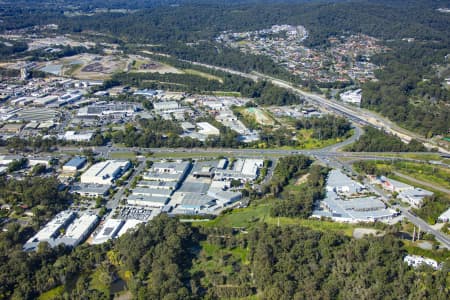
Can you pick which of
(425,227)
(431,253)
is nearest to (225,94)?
(425,227)

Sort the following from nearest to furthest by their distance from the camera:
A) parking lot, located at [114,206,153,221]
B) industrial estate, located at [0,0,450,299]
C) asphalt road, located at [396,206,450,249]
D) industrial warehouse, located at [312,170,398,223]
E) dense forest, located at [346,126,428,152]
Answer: industrial estate, located at [0,0,450,299] → asphalt road, located at [396,206,450,249] → industrial warehouse, located at [312,170,398,223] → parking lot, located at [114,206,153,221] → dense forest, located at [346,126,428,152]

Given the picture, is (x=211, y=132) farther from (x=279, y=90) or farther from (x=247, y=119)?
(x=279, y=90)

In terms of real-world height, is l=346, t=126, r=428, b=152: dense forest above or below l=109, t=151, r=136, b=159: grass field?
above

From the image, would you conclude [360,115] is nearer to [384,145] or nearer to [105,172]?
[384,145]

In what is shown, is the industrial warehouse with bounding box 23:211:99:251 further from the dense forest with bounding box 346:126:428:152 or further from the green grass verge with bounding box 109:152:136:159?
the dense forest with bounding box 346:126:428:152

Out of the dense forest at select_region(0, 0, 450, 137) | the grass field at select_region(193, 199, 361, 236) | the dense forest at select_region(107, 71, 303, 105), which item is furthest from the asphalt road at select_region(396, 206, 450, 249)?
the dense forest at select_region(107, 71, 303, 105)

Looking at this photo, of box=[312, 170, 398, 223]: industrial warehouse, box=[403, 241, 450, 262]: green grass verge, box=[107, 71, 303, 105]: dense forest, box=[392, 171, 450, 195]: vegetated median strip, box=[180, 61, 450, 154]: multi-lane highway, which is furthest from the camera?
box=[107, 71, 303, 105]: dense forest

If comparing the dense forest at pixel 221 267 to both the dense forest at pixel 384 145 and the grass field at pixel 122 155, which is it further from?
the dense forest at pixel 384 145

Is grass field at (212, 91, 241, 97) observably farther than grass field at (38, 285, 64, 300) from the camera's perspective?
Yes
